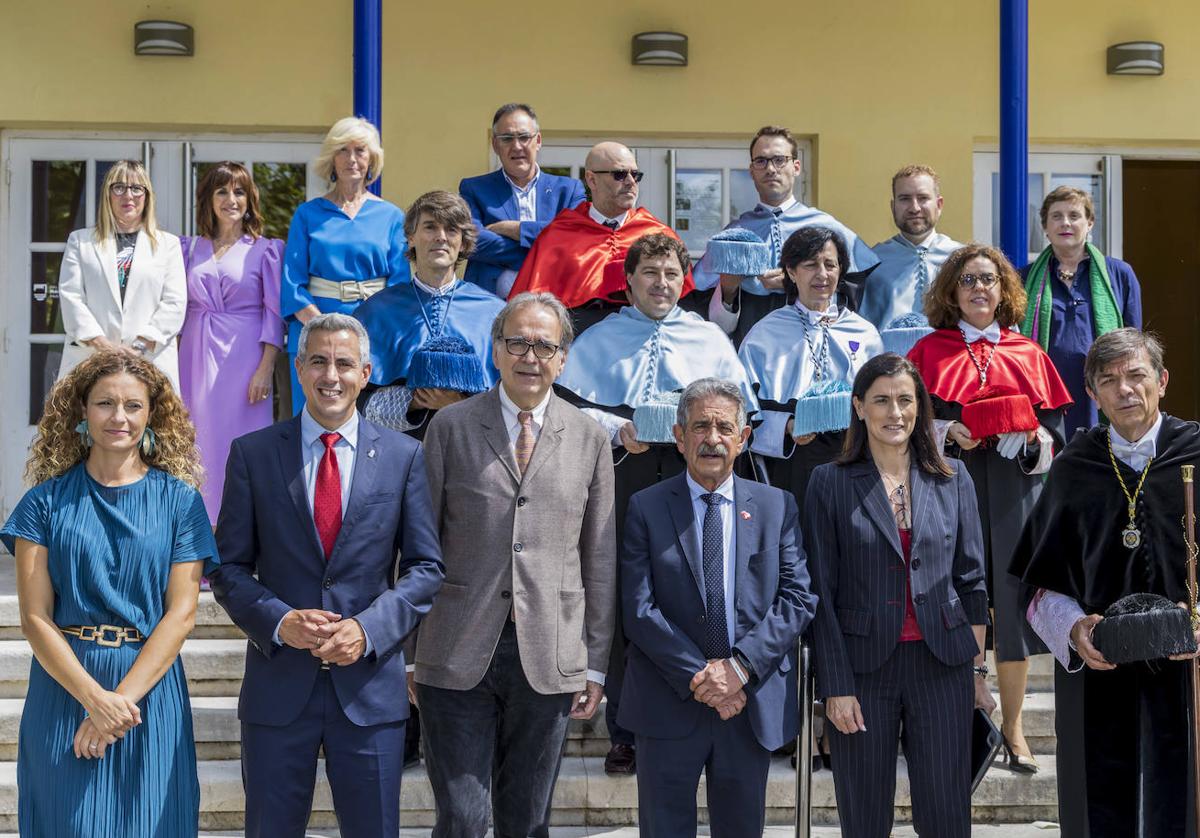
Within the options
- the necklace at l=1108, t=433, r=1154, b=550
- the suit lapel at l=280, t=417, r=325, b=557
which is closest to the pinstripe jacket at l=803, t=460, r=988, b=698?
the necklace at l=1108, t=433, r=1154, b=550

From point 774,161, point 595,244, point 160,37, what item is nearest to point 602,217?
point 595,244

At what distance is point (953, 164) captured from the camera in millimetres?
8500

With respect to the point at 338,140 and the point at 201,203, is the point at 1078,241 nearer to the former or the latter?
the point at 338,140

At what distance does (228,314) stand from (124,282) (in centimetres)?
47

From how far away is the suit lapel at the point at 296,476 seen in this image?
3.98 m

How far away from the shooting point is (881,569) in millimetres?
4262

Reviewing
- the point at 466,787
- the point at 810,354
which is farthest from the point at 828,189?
the point at 466,787

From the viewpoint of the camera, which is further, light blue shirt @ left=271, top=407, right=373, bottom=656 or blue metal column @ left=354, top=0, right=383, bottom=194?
blue metal column @ left=354, top=0, right=383, bottom=194

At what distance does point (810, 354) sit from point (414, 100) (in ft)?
12.4

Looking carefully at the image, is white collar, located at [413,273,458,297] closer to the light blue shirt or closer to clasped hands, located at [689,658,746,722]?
the light blue shirt

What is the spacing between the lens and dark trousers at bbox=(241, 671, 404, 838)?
3.90 metres

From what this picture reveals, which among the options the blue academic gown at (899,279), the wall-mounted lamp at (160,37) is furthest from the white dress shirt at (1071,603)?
the wall-mounted lamp at (160,37)

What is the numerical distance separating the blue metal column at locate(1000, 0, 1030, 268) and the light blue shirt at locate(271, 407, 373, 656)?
13.1 feet

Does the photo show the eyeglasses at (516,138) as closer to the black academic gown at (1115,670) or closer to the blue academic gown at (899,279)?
the blue academic gown at (899,279)
